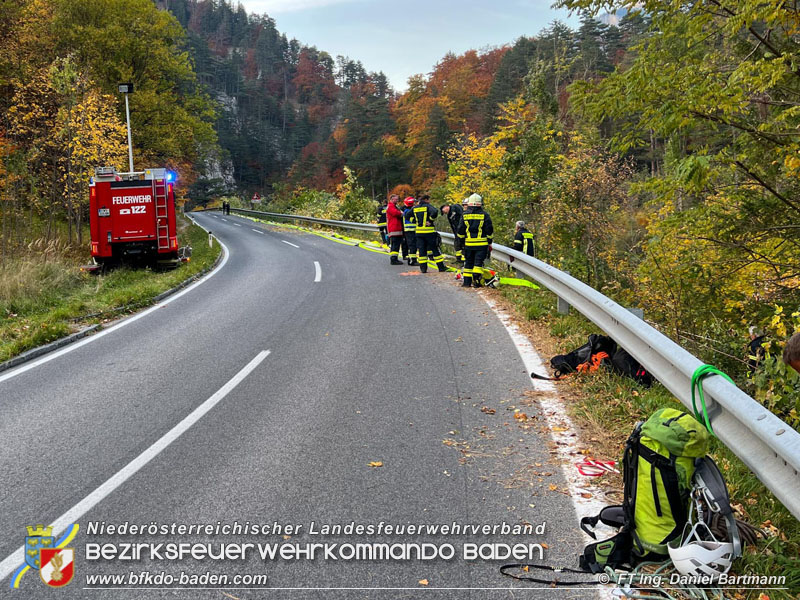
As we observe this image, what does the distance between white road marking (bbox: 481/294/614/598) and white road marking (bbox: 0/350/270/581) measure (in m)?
3.04

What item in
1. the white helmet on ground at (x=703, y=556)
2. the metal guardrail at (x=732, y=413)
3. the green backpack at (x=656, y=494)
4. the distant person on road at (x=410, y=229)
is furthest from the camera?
the distant person on road at (x=410, y=229)

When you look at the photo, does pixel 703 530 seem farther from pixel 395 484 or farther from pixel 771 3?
pixel 771 3

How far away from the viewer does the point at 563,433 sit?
4.64 m

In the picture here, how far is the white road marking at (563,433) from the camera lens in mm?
3566

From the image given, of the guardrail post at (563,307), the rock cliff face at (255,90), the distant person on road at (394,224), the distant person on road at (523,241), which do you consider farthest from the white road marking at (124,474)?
the rock cliff face at (255,90)

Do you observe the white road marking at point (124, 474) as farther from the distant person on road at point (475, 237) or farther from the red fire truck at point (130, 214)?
the red fire truck at point (130, 214)

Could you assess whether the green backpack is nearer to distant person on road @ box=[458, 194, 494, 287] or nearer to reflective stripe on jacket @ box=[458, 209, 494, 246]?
distant person on road @ box=[458, 194, 494, 287]

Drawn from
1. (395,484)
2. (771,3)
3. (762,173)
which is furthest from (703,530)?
Result: (762,173)

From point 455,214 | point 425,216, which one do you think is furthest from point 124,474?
point 425,216

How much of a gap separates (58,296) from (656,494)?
12.8m

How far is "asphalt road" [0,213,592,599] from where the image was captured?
3107 millimetres

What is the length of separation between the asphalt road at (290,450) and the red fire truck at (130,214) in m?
8.77

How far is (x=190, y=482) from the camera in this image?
408 cm

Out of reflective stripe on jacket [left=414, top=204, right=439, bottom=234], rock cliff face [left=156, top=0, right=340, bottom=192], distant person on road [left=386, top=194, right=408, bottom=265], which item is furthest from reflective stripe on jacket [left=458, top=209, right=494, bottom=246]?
rock cliff face [left=156, top=0, right=340, bottom=192]
